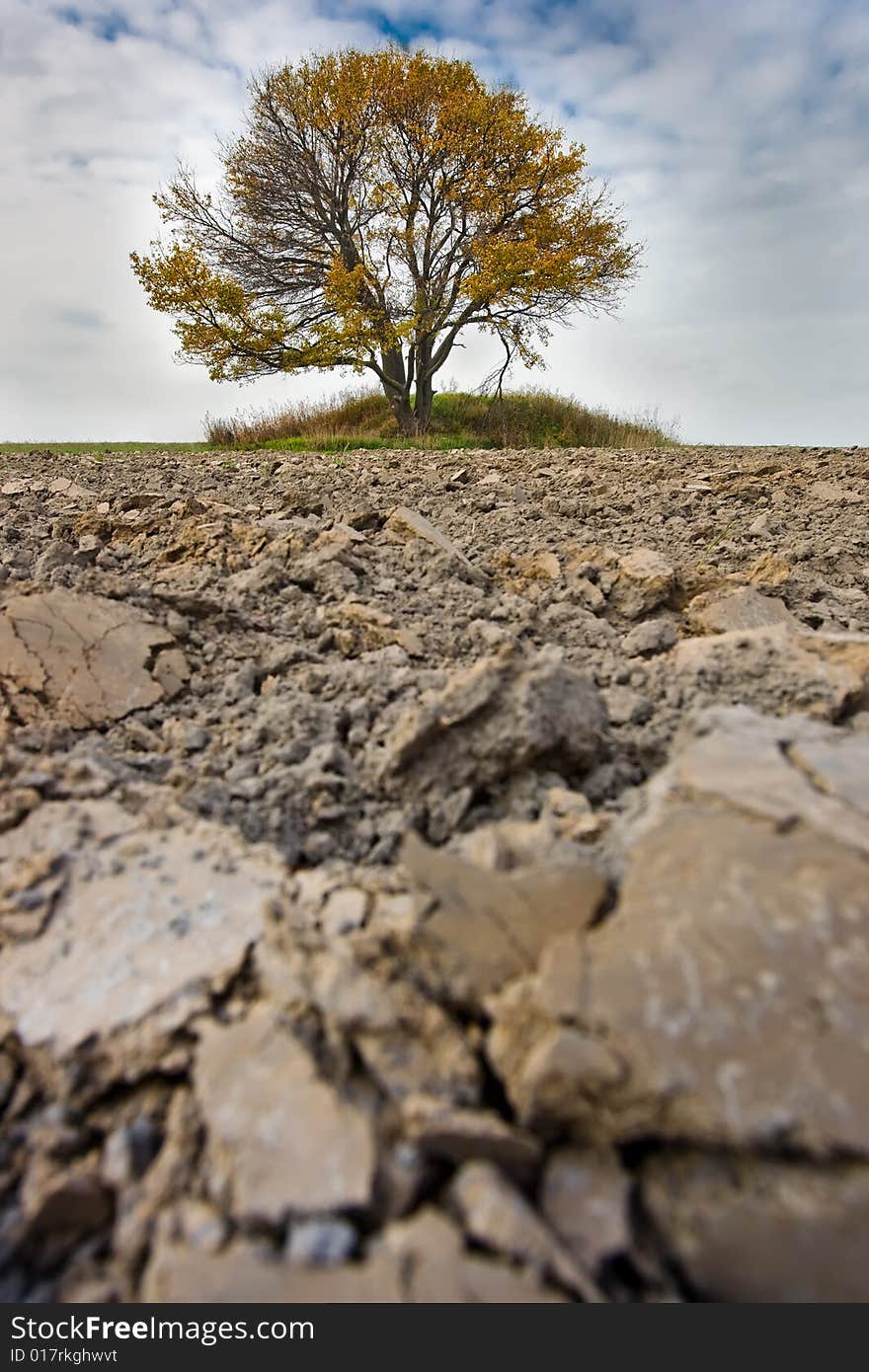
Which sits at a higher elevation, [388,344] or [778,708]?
[388,344]

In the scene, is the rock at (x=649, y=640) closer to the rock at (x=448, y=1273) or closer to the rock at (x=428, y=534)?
the rock at (x=428, y=534)

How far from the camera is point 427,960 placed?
1431 mm

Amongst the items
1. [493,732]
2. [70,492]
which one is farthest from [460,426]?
[493,732]

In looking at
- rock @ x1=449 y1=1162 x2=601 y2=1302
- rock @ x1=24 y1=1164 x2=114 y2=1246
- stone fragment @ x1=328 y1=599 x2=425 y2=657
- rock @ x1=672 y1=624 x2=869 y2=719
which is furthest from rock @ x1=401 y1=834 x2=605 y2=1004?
stone fragment @ x1=328 y1=599 x2=425 y2=657

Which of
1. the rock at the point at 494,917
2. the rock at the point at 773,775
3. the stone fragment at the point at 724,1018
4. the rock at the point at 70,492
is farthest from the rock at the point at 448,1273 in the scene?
the rock at the point at 70,492

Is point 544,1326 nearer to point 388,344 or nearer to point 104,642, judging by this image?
point 104,642

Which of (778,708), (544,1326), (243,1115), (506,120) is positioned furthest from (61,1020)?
(506,120)

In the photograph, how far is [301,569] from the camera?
3389 mm

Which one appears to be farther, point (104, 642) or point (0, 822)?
point (104, 642)

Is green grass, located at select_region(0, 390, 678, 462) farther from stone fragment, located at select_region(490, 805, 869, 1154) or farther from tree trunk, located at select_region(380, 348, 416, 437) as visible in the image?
stone fragment, located at select_region(490, 805, 869, 1154)

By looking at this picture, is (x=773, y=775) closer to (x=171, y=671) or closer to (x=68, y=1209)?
(x=68, y=1209)

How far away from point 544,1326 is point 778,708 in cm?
181

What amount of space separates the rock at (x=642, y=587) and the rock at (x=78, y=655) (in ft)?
6.92

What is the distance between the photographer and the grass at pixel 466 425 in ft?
47.7
